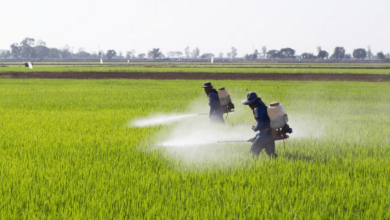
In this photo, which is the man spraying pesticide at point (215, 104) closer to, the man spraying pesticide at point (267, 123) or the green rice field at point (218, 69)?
the man spraying pesticide at point (267, 123)

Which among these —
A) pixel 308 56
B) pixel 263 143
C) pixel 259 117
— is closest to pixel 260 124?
pixel 259 117

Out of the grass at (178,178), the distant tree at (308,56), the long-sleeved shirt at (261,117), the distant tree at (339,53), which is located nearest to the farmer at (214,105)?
the grass at (178,178)

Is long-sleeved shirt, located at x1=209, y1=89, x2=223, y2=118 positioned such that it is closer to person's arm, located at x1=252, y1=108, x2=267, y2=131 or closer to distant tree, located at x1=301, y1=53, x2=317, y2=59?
person's arm, located at x1=252, y1=108, x2=267, y2=131

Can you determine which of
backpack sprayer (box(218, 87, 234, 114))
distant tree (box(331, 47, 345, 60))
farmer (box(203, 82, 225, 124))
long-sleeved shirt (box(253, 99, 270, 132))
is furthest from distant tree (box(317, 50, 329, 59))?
long-sleeved shirt (box(253, 99, 270, 132))

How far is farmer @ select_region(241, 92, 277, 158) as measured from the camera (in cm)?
677

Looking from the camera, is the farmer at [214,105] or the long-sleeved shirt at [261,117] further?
the farmer at [214,105]

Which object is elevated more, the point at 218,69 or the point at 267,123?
the point at 267,123

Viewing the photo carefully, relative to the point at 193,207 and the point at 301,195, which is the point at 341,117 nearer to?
the point at 301,195

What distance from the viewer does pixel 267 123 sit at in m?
6.82

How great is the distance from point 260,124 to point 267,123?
0.39ft

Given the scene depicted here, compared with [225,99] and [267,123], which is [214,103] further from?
[267,123]

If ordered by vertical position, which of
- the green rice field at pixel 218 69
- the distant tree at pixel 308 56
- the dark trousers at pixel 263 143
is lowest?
the distant tree at pixel 308 56

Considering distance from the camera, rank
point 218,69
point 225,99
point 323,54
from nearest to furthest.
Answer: point 225,99
point 218,69
point 323,54

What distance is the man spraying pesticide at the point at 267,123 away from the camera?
656 centimetres
